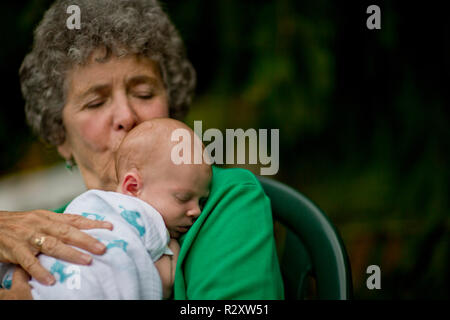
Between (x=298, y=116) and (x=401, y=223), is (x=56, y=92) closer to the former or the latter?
(x=298, y=116)

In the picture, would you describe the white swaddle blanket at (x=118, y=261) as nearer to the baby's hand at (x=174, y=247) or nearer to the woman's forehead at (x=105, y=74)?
the baby's hand at (x=174, y=247)

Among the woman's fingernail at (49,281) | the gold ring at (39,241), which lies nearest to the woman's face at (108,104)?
the gold ring at (39,241)

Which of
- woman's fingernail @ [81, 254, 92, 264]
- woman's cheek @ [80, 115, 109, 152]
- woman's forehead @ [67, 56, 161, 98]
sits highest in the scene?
woman's forehead @ [67, 56, 161, 98]

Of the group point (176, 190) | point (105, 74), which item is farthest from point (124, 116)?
point (176, 190)

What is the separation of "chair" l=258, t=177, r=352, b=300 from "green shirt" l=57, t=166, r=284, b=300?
0.64 feet

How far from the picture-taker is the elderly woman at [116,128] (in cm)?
113

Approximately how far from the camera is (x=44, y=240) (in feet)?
3.86

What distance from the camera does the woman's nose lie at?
1436 millimetres

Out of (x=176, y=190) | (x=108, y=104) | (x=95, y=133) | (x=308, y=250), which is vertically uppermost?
(x=108, y=104)

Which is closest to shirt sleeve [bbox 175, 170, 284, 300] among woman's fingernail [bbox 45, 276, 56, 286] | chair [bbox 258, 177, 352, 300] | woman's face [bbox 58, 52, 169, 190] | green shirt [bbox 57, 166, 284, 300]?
green shirt [bbox 57, 166, 284, 300]

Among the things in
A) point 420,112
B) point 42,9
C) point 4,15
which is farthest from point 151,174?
point 4,15

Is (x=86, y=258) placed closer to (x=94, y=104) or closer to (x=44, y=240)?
(x=44, y=240)

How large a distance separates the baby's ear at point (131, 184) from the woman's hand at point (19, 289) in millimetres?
361

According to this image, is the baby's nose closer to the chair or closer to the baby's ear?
the baby's ear
